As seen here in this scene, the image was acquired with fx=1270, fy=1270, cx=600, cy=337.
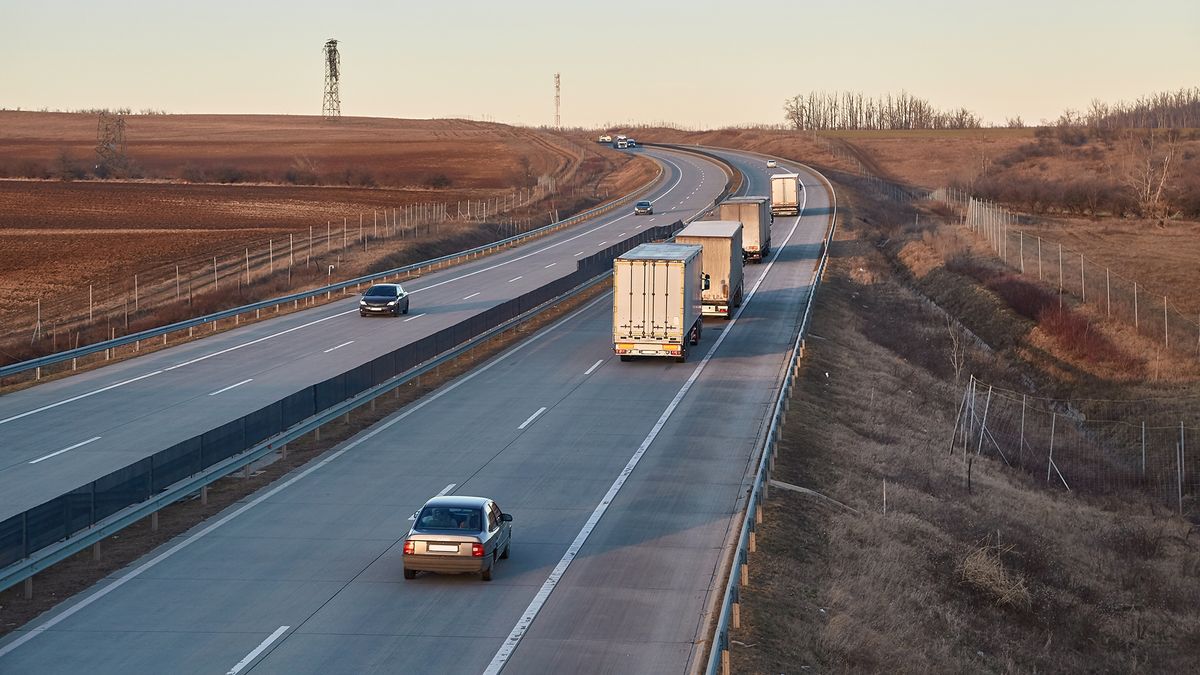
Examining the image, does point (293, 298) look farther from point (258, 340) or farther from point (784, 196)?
point (784, 196)

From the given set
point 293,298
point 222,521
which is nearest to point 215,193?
point 293,298

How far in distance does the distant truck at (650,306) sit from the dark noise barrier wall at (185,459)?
519 cm

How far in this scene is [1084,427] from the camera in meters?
41.1

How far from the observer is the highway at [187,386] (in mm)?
26125

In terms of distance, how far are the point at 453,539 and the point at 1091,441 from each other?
27.0 m

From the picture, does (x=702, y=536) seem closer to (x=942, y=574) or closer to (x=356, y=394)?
(x=942, y=574)

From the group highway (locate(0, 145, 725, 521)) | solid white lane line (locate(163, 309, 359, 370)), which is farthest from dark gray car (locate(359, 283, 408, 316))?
solid white lane line (locate(163, 309, 359, 370))

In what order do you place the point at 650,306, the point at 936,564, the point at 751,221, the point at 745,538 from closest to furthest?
the point at 745,538
the point at 936,564
the point at 650,306
the point at 751,221

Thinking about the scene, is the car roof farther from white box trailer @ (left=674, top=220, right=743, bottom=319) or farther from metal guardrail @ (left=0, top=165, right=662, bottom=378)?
white box trailer @ (left=674, top=220, right=743, bottom=319)

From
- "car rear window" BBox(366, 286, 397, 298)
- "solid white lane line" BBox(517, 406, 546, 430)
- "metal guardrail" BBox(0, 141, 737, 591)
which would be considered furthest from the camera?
"car rear window" BBox(366, 286, 397, 298)

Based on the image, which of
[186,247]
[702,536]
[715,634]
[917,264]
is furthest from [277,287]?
[715,634]

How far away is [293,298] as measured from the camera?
52344 millimetres

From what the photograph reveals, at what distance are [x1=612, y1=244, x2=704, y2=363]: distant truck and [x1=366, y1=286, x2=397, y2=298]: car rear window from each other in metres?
13.9

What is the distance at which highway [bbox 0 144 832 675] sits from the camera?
15797 millimetres
